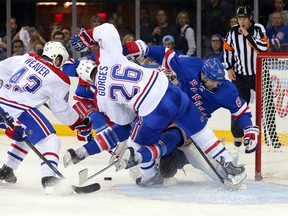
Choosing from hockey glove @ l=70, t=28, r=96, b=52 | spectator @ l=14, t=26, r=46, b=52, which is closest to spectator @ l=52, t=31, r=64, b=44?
spectator @ l=14, t=26, r=46, b=52

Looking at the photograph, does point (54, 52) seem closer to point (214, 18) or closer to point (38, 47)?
point (214, 18)

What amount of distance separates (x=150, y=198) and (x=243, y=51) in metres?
2.86

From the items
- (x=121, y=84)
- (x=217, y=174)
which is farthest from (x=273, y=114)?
(x=121, y=84)

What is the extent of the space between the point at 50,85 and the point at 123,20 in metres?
4.11

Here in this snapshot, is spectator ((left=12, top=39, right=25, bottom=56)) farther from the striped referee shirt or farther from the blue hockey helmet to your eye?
the blue hockey helmet

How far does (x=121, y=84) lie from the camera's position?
6.20 meters

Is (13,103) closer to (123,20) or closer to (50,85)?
(50,85)

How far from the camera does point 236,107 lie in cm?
664

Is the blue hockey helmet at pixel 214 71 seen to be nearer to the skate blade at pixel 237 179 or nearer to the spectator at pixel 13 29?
the skate blade at pixel 237 179

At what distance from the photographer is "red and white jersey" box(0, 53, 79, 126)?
6.26m

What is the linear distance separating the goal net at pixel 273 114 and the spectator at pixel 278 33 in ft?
5.73

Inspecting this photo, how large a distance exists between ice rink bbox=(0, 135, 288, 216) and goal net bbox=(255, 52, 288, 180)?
263mm

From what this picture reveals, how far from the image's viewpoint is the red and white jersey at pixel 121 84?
20.2 feet

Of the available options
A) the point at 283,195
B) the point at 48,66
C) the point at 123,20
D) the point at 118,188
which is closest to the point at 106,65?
the point at 48,66
